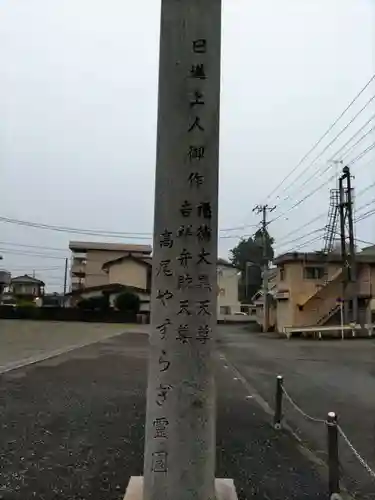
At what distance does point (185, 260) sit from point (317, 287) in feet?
123

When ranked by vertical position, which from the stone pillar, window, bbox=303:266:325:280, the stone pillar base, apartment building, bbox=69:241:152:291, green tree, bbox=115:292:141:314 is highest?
apartment building, bbox=69:241:152:291

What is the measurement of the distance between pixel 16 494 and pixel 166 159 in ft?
10.8

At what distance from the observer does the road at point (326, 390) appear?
6.95m

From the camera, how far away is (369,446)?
23.8 feet

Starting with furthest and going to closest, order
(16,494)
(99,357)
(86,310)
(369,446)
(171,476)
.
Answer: (86,310) → (99,357) → (369,446) → (16,494) → (171,476)

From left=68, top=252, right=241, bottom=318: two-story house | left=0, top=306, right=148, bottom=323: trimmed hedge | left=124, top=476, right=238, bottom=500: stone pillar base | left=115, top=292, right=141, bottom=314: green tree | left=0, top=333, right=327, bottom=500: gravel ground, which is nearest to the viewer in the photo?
left=124, top=476, right=238, bottom=500: stone pillar base

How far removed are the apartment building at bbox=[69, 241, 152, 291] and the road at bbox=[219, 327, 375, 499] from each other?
48.1 meters

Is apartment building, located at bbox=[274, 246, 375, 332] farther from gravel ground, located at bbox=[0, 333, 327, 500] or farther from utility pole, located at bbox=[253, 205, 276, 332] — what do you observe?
gravel ground, located at bbox=[0, 333, 327, 500]

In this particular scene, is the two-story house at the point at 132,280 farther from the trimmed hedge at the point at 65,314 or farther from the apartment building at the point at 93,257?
the trimmed hedge at the point at 65,314

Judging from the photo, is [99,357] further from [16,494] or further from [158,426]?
[158,426]

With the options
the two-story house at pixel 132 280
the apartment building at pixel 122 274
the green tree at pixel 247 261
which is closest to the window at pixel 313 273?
the two-story house at pixel 132 280

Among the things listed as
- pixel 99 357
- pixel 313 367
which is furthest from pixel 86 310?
pixel 313 367

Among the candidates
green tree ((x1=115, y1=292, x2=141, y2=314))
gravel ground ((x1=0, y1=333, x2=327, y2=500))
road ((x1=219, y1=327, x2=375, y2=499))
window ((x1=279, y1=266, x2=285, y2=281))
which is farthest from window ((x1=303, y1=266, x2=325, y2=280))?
gravel ground ((x1=0, y1=333, x2=327, y2=500))

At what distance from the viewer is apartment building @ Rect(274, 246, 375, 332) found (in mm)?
38844
